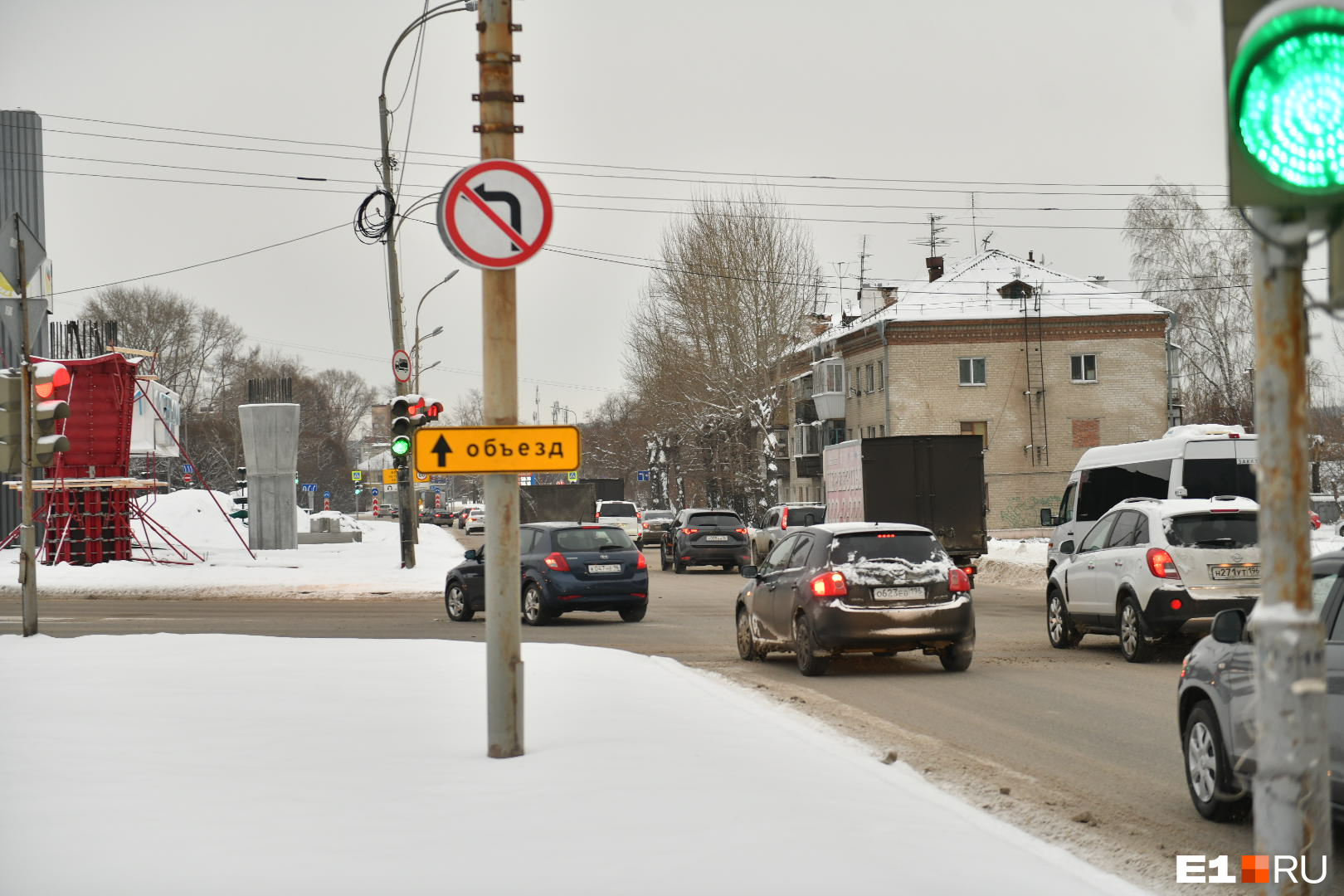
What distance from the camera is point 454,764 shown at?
6848mm

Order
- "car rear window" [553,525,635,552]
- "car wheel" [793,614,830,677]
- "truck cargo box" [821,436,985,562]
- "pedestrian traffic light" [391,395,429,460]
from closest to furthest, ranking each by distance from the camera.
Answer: "car wheel" [793,614,830,677] < "car rear window" [553,525,635,552] < "pedestrian traffic light" [391,395,429,460] < "truck cargo box" [821,436,985,562]

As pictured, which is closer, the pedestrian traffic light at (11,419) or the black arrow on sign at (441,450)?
the black arrow on sign at (441,450)

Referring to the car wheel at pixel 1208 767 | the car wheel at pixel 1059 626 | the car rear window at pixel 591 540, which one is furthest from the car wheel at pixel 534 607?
the car wheel at pixel 1208 767

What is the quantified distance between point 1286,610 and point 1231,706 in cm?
402

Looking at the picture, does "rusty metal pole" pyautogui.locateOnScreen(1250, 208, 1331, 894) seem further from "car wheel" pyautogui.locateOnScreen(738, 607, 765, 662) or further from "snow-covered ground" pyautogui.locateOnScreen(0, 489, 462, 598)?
"snow-covered ground" pyautogui.locateOnScreen(0, 489, 462, 598)

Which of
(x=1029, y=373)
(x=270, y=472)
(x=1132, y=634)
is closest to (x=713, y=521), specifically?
(x=270, y=472)

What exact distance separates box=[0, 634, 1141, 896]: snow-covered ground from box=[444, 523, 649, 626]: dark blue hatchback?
1061cm

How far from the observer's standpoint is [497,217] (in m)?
6.86

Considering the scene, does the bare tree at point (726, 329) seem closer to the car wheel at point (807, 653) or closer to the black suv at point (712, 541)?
the black suv at point (712, 541)

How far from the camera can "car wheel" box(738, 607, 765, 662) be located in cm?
1527

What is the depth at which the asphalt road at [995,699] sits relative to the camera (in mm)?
7012

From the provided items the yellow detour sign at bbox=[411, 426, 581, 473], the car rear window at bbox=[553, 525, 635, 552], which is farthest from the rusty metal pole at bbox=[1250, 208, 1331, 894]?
the car rear window at bbox=[553, 525, 635, 552]

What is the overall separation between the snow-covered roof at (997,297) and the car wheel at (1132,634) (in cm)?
4500

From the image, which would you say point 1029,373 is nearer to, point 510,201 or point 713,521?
point 713,521
